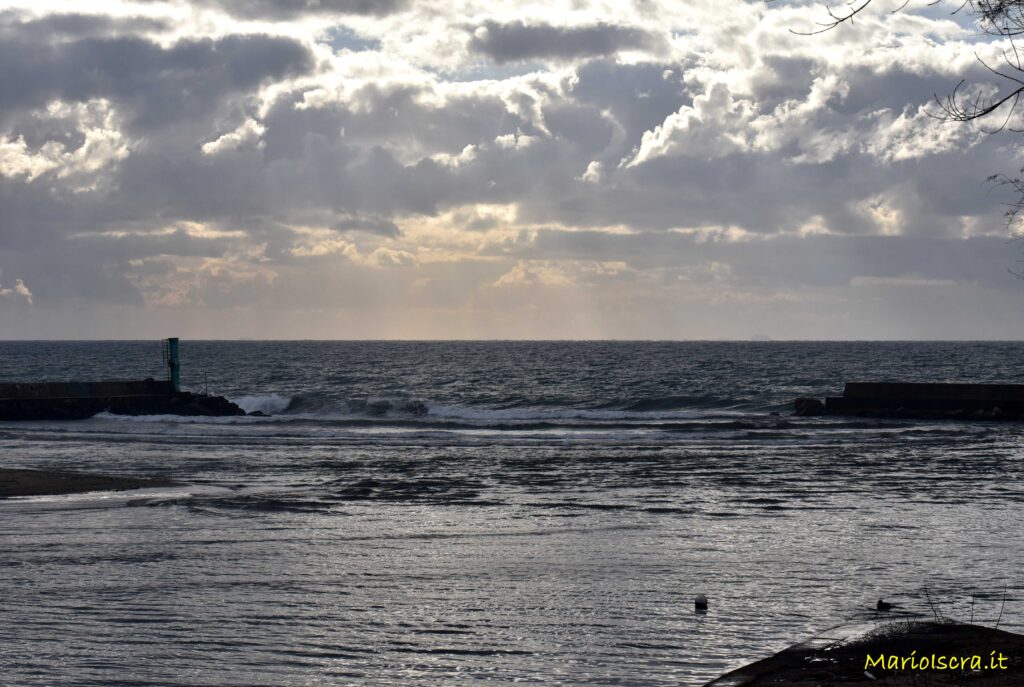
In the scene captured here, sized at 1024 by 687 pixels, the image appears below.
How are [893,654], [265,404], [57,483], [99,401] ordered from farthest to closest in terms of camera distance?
[265,404]
[99,401]
[57,483]
[893,654]

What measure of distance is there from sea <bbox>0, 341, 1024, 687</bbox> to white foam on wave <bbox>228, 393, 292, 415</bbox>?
2833cm

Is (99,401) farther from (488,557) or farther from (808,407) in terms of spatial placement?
(488,557)

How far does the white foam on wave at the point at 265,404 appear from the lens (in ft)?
217

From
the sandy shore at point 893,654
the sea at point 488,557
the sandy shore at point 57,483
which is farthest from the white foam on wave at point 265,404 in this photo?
the sandy shore at point 893,654

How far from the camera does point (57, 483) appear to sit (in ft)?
78.4

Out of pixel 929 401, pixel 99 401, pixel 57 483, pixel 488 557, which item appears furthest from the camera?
pixel 99 401

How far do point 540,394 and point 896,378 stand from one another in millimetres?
33577

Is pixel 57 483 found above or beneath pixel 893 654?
beneath

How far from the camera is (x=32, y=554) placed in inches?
601

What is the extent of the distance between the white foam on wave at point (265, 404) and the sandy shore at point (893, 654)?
5769cm

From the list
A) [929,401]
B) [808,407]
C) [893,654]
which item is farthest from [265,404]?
[893,654]

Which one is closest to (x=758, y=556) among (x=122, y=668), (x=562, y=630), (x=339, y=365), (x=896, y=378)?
(x=562, y=630)

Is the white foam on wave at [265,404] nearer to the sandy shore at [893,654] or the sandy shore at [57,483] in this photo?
the sandy shore at [57,483]

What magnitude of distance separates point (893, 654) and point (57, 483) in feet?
63.2
